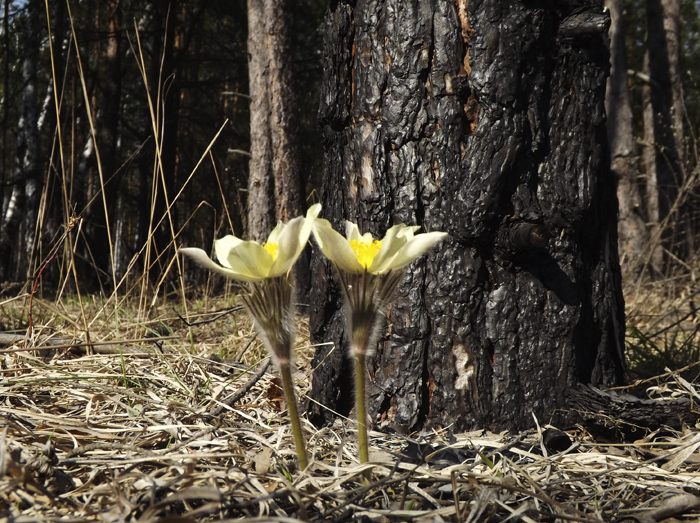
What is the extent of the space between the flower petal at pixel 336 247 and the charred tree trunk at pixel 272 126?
9.94 ft

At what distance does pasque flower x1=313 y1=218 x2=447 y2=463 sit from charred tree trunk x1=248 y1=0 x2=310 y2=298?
299 centimetres

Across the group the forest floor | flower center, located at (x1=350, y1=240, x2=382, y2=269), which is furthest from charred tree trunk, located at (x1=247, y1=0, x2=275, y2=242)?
flower center, located at (x1=350, y1=240, x2=382, y2=269)

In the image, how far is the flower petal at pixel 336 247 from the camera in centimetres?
85

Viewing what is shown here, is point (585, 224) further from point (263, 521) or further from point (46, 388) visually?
point (46, 388)

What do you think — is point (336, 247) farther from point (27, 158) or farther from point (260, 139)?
point (27, 158)

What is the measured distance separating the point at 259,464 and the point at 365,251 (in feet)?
1.50

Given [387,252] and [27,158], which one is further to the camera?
[27,158]

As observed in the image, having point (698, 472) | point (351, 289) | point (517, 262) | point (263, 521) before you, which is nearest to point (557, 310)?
point (517, 262)

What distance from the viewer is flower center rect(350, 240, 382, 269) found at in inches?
35.7

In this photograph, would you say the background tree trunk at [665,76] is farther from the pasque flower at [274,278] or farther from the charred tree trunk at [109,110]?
the pasque flower at [274,278]

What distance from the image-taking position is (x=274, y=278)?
885mm

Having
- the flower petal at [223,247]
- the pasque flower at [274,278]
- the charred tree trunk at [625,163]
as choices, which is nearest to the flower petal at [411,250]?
the pasque flower at [274,278]

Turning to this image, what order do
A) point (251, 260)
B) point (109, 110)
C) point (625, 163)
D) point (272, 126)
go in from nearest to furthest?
1. point (251, 260)
2. point (272, 126)
3. point (625, 163)
4. point (109, 110)

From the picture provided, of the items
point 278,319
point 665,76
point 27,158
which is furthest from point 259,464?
point 665,76
